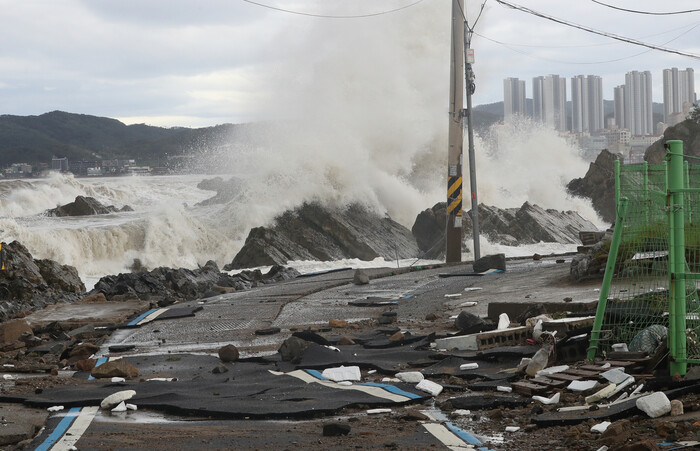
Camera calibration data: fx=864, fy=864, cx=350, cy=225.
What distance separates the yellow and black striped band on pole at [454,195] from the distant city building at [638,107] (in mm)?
130192

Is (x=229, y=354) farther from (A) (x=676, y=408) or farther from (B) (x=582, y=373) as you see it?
(A) (x=676, y=408)

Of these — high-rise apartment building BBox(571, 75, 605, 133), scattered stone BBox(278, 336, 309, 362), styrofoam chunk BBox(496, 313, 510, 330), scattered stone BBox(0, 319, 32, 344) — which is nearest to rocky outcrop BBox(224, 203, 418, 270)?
scattered stone BBox(0, 319, 32, 344)

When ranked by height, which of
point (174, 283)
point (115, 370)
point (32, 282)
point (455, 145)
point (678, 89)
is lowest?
point (174, 283)

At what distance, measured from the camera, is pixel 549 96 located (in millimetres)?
144375

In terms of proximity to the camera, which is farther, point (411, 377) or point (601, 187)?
point (601, 187)

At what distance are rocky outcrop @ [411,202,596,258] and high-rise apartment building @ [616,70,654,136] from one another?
382ft

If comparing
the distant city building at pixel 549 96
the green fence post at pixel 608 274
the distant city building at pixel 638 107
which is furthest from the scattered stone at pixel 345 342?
the distant city building at pixel 638 107

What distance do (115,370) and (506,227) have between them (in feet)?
85.2

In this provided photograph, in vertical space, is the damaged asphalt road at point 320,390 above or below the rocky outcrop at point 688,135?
below

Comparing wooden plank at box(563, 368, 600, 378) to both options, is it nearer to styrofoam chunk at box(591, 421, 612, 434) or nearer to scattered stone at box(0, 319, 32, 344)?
styrofoam chunk at box(591, 421, 612, 434)

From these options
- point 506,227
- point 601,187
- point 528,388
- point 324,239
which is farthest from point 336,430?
point 601,187

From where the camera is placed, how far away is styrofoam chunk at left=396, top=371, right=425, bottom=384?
27.2ft

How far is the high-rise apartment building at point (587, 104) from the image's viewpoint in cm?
16088

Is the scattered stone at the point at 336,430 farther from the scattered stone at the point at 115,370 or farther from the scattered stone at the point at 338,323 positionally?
the scattered stone at the point at 338,323
